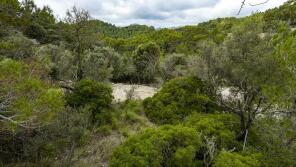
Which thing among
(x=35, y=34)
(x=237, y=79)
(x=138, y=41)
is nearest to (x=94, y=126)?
(x=237, y=79)

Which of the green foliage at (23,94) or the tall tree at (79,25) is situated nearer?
the green foliage at (23,94)

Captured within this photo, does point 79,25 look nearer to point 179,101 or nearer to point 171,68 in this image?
point 179,101

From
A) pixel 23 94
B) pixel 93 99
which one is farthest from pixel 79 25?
pixel 23 94

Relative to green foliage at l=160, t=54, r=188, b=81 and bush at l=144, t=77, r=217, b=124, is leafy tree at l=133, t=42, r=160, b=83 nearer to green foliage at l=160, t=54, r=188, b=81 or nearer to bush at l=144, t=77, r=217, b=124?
green foliage at l=160, t=54, r=188, b=81

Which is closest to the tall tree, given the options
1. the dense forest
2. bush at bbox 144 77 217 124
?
the dense forest

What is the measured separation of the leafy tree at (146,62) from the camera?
92.8 ft

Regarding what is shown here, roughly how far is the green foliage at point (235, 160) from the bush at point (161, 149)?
857mm

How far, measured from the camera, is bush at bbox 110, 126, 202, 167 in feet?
32.9

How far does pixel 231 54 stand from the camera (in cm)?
1341

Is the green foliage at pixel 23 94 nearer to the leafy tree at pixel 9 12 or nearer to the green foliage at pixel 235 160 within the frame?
the leafy tree at pixel 9 12

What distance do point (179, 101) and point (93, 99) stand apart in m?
3.85

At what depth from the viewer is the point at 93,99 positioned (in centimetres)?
1516

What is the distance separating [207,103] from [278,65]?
3.92 metres

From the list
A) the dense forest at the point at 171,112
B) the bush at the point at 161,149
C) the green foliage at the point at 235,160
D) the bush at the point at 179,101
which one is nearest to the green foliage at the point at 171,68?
the dense forest at the point at 171,112
